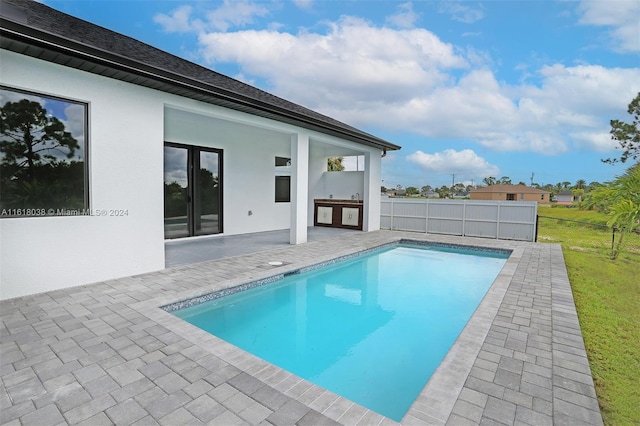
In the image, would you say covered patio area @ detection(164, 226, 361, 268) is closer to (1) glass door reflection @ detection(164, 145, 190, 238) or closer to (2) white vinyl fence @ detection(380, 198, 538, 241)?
(1) glass door reflection @ detection(164, 145, 190, 238)

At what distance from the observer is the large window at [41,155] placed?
473cm

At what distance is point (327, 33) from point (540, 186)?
78.9 m

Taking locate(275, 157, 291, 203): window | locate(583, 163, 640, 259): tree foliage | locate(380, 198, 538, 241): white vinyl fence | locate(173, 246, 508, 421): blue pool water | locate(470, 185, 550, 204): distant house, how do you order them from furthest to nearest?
locate(470, 185, 550, 204): distant house
locate(275, 157, 291, 203): window
locate(380, 198, 538, 241): white vinyl fence
locate(583, 163, 640, 259): tree foliage
locate(173, 246, 508, 421): blue pool water

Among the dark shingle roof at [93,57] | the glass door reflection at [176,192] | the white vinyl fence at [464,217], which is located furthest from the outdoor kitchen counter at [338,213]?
the dark shingle roof at [93,57]

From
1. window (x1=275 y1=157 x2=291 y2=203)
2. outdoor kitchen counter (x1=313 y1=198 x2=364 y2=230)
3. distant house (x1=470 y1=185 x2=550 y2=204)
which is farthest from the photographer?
distant house (x1=470 y1=185 x2=550 y2=204)

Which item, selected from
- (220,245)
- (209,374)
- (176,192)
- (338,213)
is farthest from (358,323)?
(338,213)

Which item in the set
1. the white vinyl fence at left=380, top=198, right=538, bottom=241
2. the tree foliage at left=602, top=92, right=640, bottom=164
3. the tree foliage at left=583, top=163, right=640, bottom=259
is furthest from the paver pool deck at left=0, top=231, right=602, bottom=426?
the tree foliage at left=602, top=92, right=640, bottom=164

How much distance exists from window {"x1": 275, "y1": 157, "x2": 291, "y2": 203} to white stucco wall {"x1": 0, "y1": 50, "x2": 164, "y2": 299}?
23.0ft

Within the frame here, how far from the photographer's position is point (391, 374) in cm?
358

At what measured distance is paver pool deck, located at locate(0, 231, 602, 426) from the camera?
7.72ft

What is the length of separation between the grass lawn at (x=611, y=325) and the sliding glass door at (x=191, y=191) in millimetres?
9434

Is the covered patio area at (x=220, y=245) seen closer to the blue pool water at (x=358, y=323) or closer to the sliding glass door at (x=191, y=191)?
the sliding glass door at (x=191, y=191)

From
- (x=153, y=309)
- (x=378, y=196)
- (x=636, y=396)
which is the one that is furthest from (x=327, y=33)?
(x=636, y=396)

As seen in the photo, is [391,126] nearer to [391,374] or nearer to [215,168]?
[215,168]
